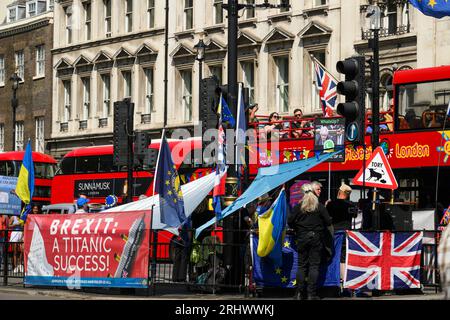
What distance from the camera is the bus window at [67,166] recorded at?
4247 centimetres

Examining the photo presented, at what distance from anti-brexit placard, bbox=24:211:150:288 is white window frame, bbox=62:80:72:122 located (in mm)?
38163

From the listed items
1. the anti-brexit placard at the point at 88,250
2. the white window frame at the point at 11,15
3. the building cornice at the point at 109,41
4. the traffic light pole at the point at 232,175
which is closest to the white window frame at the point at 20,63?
the building cornice at the point at 109,41

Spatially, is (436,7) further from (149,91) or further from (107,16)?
(107,16)

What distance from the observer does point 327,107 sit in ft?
99.2

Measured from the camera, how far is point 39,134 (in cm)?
6050

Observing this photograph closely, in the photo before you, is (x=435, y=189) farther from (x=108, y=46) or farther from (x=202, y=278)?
(x=108, y=46)

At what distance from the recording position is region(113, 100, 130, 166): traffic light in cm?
2448

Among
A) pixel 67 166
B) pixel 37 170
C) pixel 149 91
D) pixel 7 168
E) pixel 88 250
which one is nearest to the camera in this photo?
pixel 88 250

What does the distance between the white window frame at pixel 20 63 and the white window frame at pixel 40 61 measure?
1.20m

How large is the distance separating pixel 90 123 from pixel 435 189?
1269 inches

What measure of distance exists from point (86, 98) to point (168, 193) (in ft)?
129

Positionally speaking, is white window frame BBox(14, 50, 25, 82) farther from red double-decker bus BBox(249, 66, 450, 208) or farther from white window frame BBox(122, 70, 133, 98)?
red double-decker bus BBox(249, 66, 450, 208)

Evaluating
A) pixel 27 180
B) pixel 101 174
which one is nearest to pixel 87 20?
pixel 101 174
